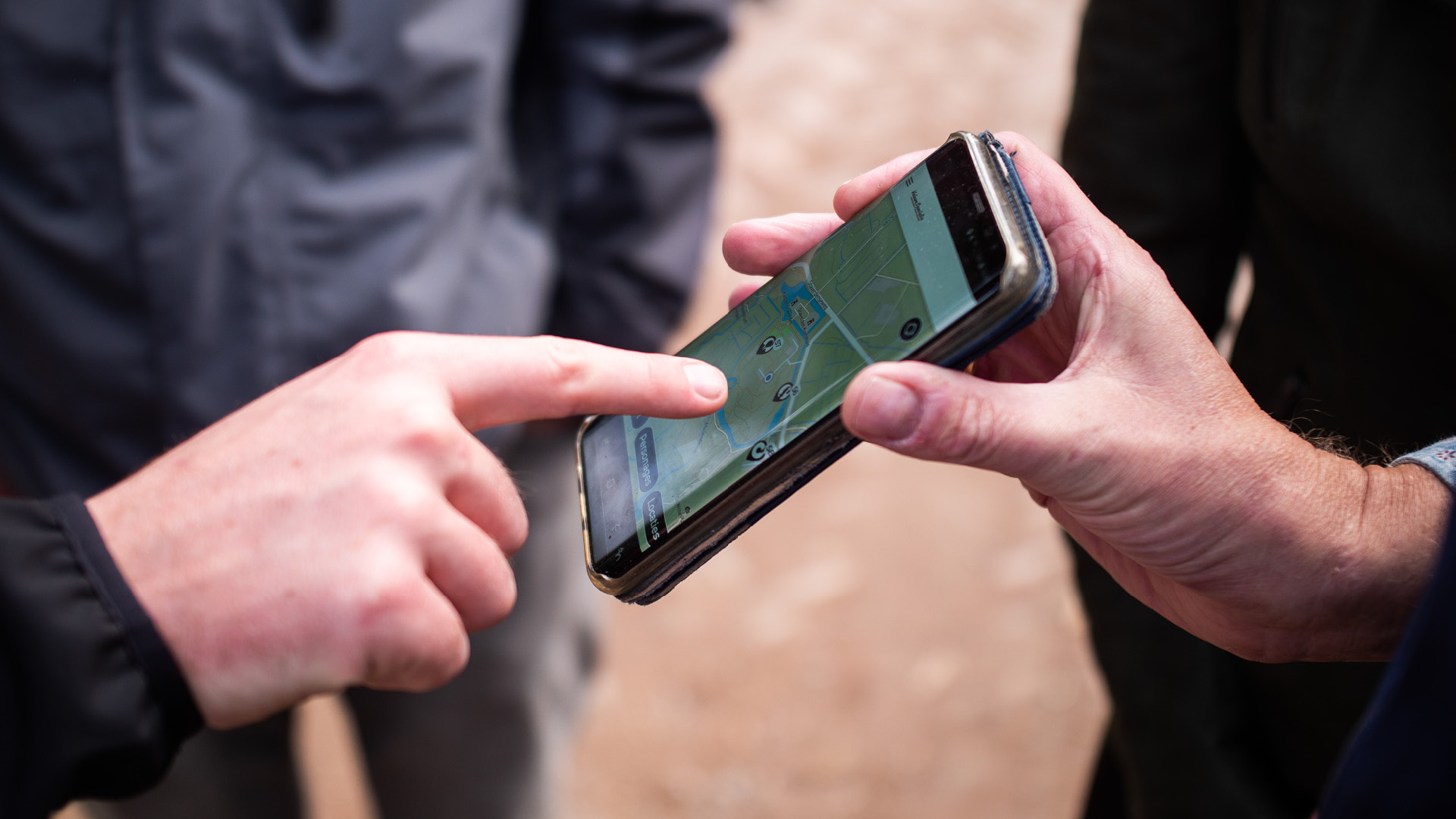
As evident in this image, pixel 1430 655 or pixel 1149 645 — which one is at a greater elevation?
pixel 1430 655

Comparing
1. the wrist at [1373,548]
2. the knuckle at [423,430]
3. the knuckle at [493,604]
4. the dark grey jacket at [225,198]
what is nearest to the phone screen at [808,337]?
the knuckle at [493,604]

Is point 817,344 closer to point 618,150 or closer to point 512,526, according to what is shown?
point 512,526

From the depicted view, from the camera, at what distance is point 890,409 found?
0.70 m

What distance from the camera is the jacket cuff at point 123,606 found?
726 millimetres

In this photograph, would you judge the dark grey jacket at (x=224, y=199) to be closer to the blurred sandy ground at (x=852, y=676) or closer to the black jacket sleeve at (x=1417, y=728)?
the blurred sandy ground at (x=852, y=676)

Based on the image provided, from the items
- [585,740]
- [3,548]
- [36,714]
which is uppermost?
[3,548]

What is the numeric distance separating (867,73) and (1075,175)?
7.53ft

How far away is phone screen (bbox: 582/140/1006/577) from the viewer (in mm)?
764

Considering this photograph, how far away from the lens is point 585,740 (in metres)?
1.95

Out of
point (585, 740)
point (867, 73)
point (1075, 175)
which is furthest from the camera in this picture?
point (867, 73)

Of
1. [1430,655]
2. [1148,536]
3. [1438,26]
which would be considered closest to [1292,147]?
[1438,26]

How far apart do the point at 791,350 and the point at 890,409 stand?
188mm

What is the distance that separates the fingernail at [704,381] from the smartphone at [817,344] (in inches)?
1.0

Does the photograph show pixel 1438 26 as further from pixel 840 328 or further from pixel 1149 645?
pixel 1149 645
